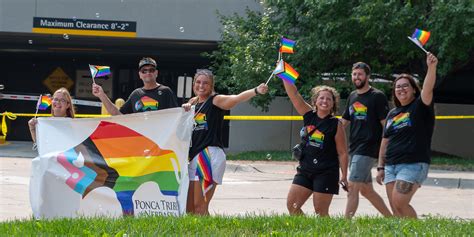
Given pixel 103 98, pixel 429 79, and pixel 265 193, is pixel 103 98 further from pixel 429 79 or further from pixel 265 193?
pixel 265 193

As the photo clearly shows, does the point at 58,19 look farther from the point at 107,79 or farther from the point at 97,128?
the point at 97,128

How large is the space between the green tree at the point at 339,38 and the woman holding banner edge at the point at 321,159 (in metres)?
9.17

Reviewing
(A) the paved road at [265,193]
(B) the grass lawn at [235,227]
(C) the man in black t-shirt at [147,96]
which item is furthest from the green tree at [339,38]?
(B) the grass lawn at [235,227]

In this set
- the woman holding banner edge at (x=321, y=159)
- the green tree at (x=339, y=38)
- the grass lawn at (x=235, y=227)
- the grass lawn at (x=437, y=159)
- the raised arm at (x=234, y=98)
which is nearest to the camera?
the grass lawn at (x=235, y=227)

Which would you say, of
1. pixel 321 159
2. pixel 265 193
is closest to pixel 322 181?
pixel 321 159

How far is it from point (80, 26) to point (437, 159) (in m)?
10.7

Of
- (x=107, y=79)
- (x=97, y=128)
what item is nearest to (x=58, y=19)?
(x=107, y=79)

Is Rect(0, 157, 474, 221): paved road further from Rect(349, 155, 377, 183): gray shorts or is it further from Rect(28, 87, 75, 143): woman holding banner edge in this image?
Rect(28, 87, 75, 143): woman holding banner edge

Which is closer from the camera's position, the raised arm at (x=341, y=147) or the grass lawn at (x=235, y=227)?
the grass lawn at (x=235, y=227)

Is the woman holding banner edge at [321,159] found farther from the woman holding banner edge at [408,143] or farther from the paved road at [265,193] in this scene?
the paved road at [265,193]

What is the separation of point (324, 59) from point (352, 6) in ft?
6.52

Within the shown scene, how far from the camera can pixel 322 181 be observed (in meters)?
7.75

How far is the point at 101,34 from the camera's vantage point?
23.1 metres

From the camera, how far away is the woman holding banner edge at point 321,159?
7.77m
